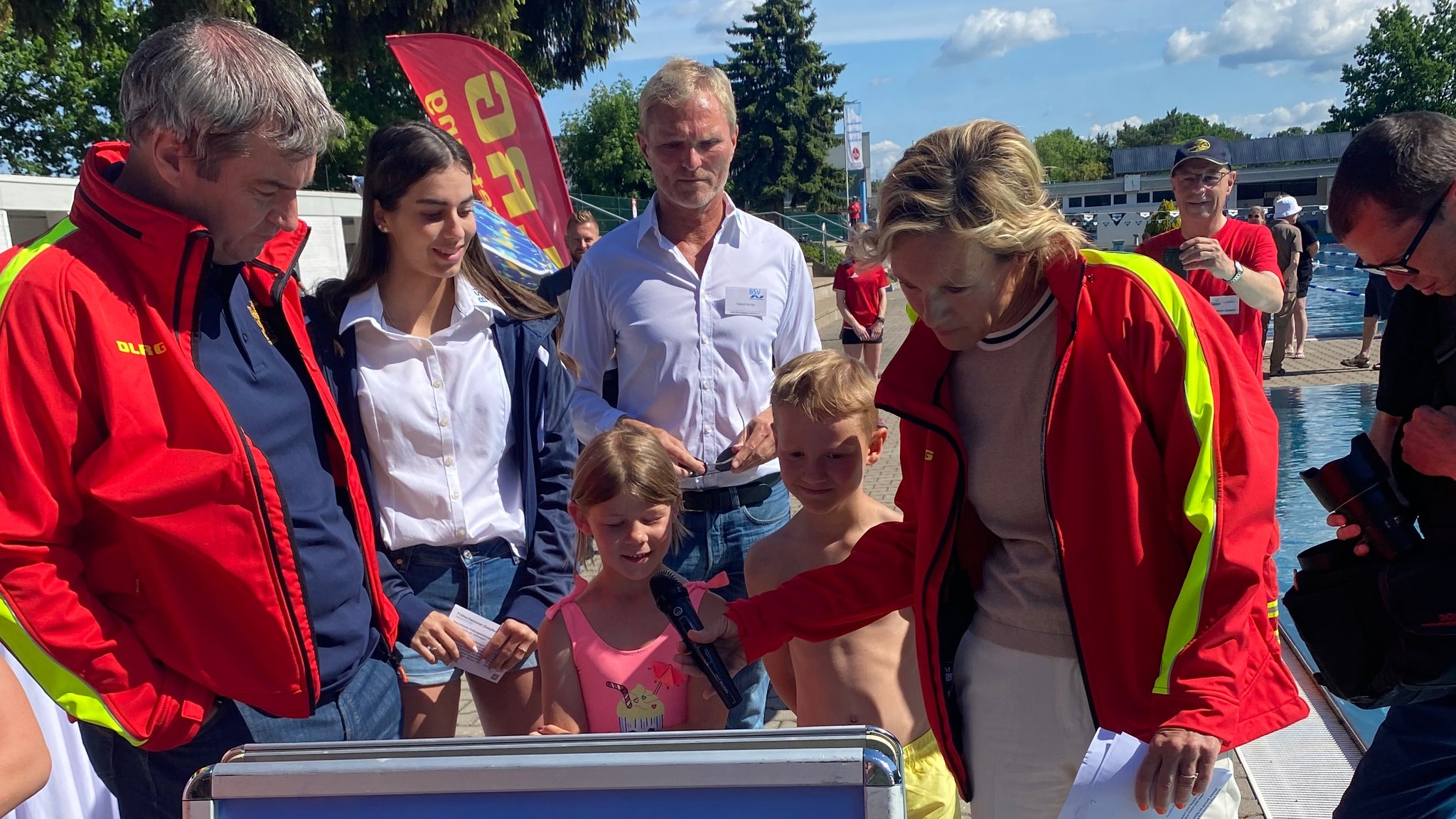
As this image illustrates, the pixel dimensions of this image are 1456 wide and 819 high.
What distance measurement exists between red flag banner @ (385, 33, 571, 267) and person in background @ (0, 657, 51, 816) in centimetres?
696

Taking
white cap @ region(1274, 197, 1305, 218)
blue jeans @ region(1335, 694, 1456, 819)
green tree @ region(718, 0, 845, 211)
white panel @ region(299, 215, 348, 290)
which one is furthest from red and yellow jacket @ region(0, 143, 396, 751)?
green tree @ region(718, 0, 845, 211)

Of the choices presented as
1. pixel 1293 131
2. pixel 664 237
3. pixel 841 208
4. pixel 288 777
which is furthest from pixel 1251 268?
pixel 1293 131

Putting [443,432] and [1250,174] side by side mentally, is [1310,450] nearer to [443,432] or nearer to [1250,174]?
[443,432]

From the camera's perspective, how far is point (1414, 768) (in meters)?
2.40

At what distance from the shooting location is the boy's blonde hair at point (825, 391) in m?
2.75

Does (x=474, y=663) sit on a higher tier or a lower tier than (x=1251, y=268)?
lower

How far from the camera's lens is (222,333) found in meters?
2.06

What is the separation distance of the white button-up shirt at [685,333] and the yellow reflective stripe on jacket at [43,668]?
164 cm

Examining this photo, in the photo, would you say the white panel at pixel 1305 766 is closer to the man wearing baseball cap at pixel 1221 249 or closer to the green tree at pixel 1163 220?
the man wearing baseball cap at pixel 1221 249

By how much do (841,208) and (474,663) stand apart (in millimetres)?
61657

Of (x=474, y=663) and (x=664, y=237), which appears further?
(x=664, y=237)

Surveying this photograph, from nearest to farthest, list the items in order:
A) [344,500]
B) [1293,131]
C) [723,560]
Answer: [344,500], [723,560], [1293,131]

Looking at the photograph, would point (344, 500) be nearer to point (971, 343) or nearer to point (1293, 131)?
point (971, 343)

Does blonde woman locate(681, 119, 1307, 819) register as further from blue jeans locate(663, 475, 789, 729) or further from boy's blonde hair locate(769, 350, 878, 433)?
blue jeans locate(663, 475, 789, 729)
